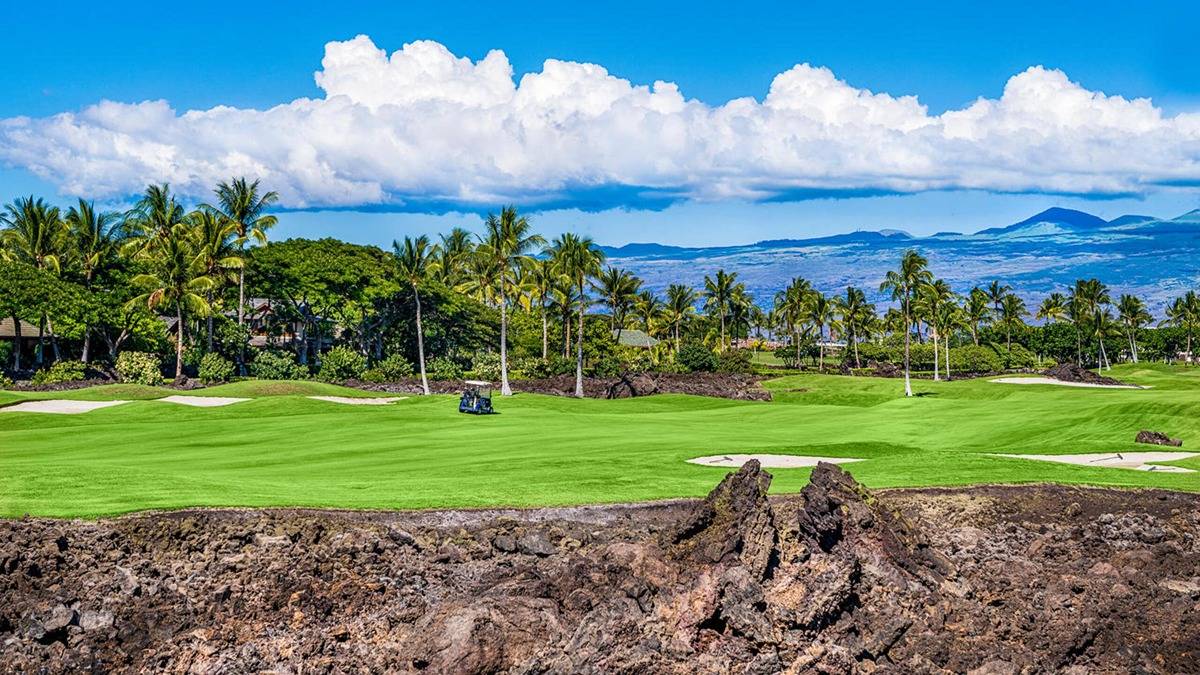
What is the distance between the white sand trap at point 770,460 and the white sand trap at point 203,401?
101 feet

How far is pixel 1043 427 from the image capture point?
4709cm

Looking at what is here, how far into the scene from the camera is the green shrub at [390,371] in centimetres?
8419

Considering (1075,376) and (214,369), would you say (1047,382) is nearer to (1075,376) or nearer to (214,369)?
(1075,376)

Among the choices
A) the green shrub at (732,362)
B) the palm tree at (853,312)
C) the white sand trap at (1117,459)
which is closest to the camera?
the white sand trap at (1117,459)

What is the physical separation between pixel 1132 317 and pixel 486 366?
124930 mm

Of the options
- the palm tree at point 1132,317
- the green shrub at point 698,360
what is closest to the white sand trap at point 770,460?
→ the green shrub at point 698,360

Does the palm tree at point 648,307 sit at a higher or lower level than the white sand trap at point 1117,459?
higher

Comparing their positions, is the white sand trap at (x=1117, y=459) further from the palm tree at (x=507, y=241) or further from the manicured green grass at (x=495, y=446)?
the palm tree at (x=507, y=241)

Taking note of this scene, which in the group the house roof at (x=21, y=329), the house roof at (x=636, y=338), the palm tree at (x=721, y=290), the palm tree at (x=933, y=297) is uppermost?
the palm tree at (x=721, y=290)

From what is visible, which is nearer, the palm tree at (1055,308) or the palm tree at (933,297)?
the palm tree at (933,297)

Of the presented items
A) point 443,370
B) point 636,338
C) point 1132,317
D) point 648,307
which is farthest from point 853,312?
point 443,370

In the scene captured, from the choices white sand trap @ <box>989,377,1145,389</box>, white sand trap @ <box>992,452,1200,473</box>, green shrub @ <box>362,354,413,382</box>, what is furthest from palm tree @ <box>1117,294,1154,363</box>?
white sand trap @ <box>992,452,1200,473</box>

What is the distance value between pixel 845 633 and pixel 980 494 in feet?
34.9

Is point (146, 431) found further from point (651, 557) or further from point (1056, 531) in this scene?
point (1056, 531)
